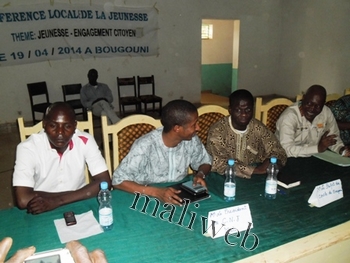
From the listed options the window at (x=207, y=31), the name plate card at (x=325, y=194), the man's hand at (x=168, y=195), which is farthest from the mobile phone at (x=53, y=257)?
the window at (x=207, y=31)

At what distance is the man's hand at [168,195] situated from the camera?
1.60 meters

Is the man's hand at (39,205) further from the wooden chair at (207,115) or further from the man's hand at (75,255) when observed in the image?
the wooden chair at (207,115)

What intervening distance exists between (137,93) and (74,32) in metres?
1.77

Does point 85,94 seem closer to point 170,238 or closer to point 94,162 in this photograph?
point 94,162

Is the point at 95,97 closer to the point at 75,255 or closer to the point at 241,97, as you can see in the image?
the point at 241,97

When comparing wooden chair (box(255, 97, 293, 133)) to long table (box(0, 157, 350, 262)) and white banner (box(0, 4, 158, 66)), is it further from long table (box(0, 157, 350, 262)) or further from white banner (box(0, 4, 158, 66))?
white banner (box(0, 4, 158, 66))

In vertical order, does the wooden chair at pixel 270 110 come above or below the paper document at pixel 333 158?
above

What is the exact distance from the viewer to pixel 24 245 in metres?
1.28

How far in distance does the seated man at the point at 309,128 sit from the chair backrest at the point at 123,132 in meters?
1.02

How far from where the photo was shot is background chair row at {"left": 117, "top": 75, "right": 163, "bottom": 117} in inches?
237

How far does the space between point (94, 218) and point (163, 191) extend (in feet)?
1.24

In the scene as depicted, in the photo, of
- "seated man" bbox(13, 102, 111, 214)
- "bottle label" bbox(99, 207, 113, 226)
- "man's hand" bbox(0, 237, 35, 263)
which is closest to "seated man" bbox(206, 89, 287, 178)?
"seated man" bbox(13, 102, 111, 214)

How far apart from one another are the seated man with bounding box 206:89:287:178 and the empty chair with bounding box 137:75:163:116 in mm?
3948

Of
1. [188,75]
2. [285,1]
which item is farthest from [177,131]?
[285,1]
